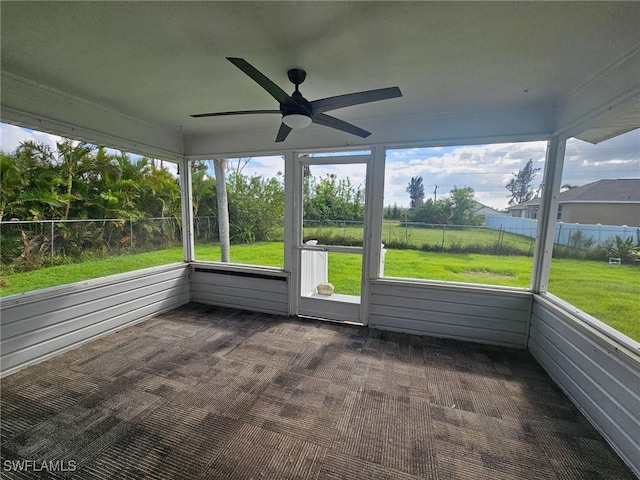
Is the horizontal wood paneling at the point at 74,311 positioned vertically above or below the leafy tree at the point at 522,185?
below

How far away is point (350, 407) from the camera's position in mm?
1898

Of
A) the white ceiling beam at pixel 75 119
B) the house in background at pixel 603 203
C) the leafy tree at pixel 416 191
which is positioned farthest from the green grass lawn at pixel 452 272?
the white ceiling beam at pixel 75 119

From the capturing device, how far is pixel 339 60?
1837 millimetres

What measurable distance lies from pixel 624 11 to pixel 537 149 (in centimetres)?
149

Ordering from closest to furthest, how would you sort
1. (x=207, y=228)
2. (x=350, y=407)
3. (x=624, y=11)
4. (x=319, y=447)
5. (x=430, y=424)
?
(x=624, y=11), (x=319, y=447), (x=430, y=424), (x=350, y=407), (x=207, y=228)

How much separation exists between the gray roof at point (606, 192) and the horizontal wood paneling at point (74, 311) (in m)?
4.54

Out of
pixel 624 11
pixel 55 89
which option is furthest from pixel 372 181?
pixel 55 89

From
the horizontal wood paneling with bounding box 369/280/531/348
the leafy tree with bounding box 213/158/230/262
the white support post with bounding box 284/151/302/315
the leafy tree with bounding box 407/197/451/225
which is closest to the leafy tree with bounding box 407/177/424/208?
the leafy tree with bounding box 407/197/451/225

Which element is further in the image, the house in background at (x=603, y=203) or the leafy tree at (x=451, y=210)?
the leafy tree at (x=451, y=210)

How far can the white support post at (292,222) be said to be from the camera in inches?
134

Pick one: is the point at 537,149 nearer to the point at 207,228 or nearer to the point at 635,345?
the point at 635,345

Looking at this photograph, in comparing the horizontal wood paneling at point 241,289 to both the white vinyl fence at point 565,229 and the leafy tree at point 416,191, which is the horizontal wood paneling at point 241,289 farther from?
the white vinyl fence at point 565,229

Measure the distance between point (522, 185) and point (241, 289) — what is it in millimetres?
3587

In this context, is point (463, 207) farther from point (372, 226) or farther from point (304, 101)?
point (304, 101)
